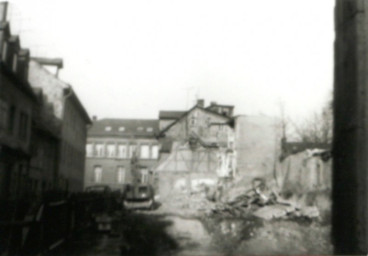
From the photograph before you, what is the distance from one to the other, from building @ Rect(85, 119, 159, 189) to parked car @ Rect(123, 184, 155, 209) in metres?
0.17

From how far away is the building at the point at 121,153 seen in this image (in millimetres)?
3908

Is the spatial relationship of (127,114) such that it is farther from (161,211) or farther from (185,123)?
(161,211)

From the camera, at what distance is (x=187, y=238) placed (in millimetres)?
4254

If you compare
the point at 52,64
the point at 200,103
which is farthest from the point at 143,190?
the point at 52,64

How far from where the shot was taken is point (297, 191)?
5570 mm

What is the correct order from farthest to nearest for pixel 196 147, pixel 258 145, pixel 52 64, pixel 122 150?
pixel 196 147
pixel 258 145
pixel 122 150
pixel 52 64

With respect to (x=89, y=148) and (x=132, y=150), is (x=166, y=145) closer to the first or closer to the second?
(x=132, y=150)

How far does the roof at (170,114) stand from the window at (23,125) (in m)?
1.72

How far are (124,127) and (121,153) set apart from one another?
0.48m

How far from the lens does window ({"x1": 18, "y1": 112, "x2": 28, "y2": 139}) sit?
4.59m

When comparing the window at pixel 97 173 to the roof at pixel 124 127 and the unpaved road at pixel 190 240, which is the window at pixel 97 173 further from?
the unpaved road at pixel 190 240

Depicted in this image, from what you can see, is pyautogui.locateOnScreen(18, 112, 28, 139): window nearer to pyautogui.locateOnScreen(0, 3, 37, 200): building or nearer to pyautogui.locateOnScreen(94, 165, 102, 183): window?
pyautogui.locateOnScreen(0, 3, 37, 200): building

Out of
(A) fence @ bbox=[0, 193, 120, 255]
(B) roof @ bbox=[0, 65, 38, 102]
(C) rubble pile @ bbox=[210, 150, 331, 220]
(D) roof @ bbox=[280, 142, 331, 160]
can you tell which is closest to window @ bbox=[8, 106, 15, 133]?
(B) roof @ bbox=[0, 65, 38, 102]

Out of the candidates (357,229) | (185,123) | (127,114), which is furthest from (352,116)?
(185,123)
